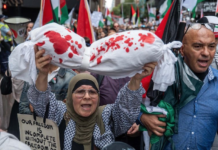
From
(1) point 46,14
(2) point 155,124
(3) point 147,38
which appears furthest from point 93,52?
(1) point 46,14

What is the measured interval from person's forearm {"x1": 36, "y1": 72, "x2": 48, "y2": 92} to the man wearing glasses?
2.80ft

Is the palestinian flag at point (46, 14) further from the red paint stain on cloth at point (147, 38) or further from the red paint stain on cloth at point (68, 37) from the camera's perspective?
Answer: the red paint stain on cloth at point (147, 38)

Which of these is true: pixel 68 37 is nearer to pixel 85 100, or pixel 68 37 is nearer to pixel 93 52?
pixel 93 52

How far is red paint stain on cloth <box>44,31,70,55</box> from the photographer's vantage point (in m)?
2.05

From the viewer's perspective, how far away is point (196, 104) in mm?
2523

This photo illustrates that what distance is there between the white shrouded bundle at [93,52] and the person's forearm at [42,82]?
0.41ft

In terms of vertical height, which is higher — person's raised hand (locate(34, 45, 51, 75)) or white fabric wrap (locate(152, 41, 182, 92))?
person's raised hand (locate(34, 45, 51, 75))

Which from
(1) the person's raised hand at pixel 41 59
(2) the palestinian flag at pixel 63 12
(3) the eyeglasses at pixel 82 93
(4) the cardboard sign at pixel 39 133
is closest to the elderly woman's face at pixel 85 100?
(3) the eyeglasses at pixel 82 93

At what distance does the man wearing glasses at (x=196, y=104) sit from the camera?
8.16ft

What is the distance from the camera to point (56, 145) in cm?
250

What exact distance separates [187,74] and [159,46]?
52cm

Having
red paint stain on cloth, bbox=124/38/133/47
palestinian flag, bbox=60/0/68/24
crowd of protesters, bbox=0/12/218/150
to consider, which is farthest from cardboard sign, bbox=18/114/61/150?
palestinian flag, bbox=60/0/68/24

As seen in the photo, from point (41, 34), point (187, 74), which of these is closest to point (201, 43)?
point (187, 74)

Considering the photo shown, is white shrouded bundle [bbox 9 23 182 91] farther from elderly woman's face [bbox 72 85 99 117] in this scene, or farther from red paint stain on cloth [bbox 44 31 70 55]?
elderly woman's face [bbox 72 85 99 117]
